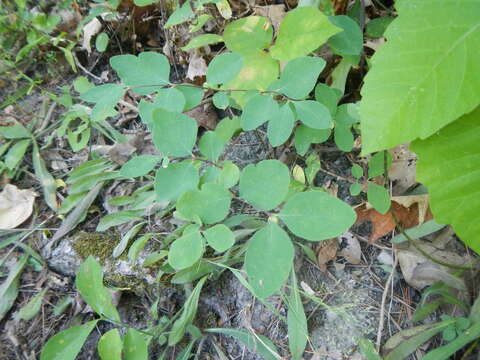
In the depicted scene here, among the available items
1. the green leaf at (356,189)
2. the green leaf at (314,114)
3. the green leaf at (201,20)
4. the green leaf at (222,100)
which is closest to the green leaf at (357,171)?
the green leaf at (356,189)

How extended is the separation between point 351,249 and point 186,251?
642mm

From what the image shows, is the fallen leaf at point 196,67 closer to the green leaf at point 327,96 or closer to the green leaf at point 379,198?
the green leaf at point 327,96

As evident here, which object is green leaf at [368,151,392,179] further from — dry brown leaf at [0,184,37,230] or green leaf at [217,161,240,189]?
dry brown leaf at [0,184,37,230]

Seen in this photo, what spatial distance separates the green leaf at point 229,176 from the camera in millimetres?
970

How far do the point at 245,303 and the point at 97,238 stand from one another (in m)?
0.69

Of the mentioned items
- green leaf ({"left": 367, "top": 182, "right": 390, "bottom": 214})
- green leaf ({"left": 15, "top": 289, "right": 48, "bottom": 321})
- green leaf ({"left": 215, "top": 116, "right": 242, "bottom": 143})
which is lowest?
green leaf ({"left": 15, "top": 289, "right": 48, "bottom": 321})

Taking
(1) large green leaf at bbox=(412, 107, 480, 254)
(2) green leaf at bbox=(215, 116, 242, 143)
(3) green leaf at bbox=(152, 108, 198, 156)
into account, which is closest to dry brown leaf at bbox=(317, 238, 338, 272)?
(1) large green leaf at bbox=(412, 107, 480, 254)

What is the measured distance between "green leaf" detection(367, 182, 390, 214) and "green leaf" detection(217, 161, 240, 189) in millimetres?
457

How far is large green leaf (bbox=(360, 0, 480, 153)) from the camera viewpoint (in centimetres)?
83

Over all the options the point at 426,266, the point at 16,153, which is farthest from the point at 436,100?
the point at 16,153

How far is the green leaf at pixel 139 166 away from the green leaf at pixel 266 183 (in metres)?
0.30

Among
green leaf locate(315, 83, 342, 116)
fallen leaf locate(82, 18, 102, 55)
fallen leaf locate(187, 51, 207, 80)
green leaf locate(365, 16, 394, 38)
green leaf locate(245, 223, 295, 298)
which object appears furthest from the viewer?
fallen leaf locate(82, 18, 102, 55)

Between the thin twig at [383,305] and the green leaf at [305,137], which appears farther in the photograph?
the green leaf at [305,137]

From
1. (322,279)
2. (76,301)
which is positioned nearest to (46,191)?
(76,301)
